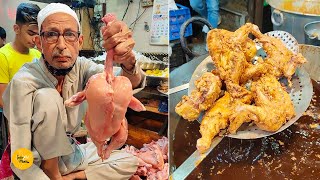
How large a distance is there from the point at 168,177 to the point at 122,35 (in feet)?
1.86

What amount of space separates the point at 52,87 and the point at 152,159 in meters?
0.42

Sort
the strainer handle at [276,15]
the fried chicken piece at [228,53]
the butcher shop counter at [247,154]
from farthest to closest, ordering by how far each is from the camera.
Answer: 1. the strainer handle at [276,15]
2. the fried chicken piece at [228,53]
3. the butcher shop counter at [247,154]

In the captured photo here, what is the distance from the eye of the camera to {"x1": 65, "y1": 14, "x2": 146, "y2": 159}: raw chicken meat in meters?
0.84

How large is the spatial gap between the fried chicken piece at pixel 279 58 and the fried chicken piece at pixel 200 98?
306mm

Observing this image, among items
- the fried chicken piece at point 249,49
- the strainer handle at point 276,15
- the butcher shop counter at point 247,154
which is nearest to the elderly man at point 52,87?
the butcher shop counter at point 247,154

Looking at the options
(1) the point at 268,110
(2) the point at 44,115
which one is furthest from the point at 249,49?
(2) the point at 44,115

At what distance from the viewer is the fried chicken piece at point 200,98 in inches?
54.3

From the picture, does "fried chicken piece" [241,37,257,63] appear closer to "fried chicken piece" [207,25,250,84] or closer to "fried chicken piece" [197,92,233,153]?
"fried chicken piece" [207,25,250,84]

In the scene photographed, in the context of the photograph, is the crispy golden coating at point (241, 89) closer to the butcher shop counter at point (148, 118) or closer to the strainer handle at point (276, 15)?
the butcher shop counter at point (148, 118)

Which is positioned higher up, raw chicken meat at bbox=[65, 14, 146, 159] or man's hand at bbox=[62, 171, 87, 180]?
raw chicken meat at bbox=[65, 14, 146, 159]

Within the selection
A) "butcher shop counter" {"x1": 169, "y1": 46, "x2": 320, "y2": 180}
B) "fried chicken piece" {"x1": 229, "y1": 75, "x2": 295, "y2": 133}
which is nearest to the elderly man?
"butcher shop counter" {"x1": 169, "y1": 46, "x2": 320, "y2": 180}

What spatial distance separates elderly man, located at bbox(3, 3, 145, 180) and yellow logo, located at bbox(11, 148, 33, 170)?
0.01m

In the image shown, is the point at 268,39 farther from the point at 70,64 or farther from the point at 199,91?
the point at 70,64

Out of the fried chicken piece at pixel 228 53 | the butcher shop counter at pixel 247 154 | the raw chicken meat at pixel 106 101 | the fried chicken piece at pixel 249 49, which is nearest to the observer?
the raw chicken meat at pixel 106 101
